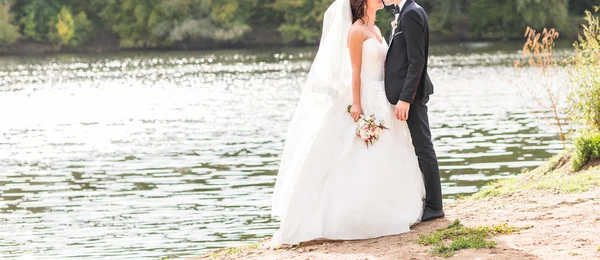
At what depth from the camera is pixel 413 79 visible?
7.21 metres

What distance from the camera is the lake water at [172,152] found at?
11500mm

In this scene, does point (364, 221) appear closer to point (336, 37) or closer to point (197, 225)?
point (336, 37)

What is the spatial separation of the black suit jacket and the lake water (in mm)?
3712

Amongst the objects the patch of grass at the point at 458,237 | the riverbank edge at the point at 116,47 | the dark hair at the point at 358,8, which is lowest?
the riverbank edge at the point at 116,47

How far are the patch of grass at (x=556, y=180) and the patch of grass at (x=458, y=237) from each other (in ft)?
5.35

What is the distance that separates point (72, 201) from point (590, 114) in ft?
24.2

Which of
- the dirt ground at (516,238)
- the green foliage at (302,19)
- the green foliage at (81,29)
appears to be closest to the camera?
the dirt ground at (516,238)

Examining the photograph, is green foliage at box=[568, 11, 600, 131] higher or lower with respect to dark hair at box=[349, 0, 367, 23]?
lower

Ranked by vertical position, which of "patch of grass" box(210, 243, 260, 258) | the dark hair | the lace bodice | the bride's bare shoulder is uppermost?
the dark hair

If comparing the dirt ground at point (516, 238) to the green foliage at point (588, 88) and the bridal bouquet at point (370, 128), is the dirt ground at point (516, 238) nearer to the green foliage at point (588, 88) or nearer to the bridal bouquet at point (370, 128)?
the bridal bouquet at point (370, 128)

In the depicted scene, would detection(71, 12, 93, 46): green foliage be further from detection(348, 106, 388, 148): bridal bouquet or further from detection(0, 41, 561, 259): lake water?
detection(348, 106, 388, 148): bridal bouquet

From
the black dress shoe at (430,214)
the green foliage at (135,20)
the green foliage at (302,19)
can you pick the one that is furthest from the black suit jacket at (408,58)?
the green foliage at (135,20)

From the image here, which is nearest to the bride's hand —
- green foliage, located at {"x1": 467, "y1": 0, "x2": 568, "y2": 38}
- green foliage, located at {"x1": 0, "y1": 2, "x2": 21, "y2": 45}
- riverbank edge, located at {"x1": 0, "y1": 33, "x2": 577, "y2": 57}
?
green foliage, located at {"x1": 467, "y1": 0, "x2": 568, "y2": 38}

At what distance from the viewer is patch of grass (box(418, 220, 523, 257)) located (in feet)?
21.6
